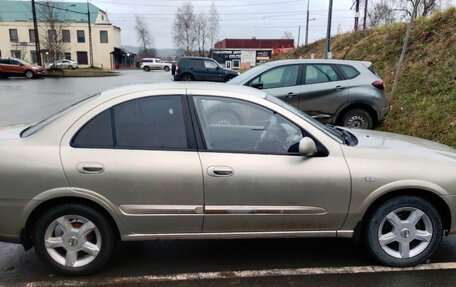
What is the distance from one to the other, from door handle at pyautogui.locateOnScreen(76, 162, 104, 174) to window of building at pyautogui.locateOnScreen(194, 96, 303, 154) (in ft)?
2.83

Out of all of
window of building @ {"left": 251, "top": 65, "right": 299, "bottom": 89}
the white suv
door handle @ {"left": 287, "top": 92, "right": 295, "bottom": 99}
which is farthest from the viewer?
the white suv

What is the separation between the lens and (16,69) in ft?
93.4

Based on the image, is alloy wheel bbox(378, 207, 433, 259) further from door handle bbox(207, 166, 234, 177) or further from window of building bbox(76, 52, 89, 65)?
window of building bbox(76, 52, 89, 65)

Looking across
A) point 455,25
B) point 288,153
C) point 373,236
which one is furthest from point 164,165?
point 455,25

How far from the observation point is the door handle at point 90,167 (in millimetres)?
2836

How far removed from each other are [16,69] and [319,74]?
2796 centimetres

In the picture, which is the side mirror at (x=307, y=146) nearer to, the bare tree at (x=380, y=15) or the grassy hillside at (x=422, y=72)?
the grassy hillside at (x=422, y=72)

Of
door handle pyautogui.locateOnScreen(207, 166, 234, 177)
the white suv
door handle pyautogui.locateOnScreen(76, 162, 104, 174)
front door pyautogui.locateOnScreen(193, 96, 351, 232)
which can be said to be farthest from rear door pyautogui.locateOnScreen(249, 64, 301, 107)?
the white suv

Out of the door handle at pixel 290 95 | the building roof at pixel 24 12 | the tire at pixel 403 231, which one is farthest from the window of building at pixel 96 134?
the building roof at pixel 24 12

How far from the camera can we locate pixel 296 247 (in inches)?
142

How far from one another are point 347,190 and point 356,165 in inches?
8.6

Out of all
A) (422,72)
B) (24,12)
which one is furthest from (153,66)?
(422,72)

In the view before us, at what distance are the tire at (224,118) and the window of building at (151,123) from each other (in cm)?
35

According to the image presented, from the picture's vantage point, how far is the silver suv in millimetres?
Answer: 7551
